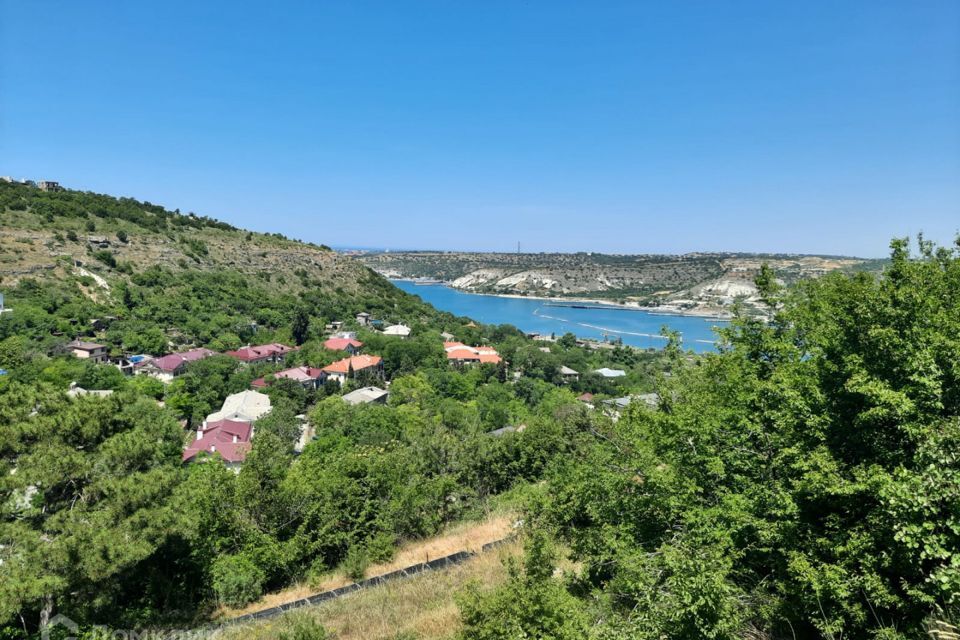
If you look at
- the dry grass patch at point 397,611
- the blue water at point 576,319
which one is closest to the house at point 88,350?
the dry grass patch at point 397,611

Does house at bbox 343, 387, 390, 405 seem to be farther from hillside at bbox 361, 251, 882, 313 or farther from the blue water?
hillside at bbox 361, 251, 882, 313

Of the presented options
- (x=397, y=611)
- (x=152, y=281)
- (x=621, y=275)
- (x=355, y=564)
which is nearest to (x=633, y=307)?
(x=621, y=275)

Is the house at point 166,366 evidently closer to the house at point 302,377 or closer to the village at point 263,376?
the village at point 263,376

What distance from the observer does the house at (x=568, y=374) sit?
139 ft

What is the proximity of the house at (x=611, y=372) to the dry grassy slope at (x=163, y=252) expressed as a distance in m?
33.2

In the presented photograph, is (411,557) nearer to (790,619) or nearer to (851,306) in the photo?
(790,619)

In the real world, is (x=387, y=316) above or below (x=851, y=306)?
below

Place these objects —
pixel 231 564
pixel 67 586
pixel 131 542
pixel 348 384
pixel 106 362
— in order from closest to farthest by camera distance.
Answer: pixel 67 586
pixel 131 542
pixel 231 564
pixel 106 362
pixel 348 384

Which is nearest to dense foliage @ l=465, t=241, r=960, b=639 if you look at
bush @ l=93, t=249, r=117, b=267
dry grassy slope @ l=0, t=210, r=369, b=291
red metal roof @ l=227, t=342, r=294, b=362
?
red metal roof @ l=227, t=342, r=294, b=362

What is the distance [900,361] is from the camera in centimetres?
443

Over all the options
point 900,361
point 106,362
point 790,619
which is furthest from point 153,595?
point 106,362

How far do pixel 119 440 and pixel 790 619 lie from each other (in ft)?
27.6

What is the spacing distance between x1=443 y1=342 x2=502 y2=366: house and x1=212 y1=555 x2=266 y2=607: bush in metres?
31.1

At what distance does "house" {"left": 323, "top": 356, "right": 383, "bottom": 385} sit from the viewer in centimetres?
3434
